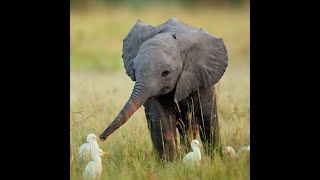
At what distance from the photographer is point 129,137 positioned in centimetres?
608

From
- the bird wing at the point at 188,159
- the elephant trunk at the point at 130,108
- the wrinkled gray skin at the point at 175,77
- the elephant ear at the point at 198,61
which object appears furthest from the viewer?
the elephant ear at the point at 198,61

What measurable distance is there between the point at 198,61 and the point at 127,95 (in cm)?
373

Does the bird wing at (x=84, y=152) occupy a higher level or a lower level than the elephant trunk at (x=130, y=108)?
lower

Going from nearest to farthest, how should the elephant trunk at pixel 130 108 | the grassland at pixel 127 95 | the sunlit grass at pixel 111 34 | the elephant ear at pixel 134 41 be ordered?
the elephant trunk at pixel 130 108 → the grassland at pixel 127 95 → the elephant ear at pixel 134 41 → the sunlit grass at pixel 111 34

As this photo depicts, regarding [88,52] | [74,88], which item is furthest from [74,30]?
[74,88]

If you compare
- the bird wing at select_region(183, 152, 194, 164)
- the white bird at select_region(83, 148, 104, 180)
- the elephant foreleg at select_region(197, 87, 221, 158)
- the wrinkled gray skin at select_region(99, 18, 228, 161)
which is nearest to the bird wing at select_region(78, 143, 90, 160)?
the white bird at select_region(83, 148, 104, 180)

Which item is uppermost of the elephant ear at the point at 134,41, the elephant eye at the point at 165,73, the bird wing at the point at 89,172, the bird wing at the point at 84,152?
the elephant ear at the point at 134,41

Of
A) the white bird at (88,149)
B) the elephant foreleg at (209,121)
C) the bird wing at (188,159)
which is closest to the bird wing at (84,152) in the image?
the white bird at (88,149)

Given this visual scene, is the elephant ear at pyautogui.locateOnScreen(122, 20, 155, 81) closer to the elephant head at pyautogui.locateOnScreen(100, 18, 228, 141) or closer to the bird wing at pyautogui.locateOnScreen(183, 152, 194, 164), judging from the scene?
the elephant head at pyautogui.locateOnScreen(100, 18, 228, 141)

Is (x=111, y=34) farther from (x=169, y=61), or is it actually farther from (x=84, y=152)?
(x=84, y=152)

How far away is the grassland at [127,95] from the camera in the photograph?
519cm

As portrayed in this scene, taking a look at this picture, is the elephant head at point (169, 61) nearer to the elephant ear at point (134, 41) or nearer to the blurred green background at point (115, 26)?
the elephant ear at point (134, 41)
